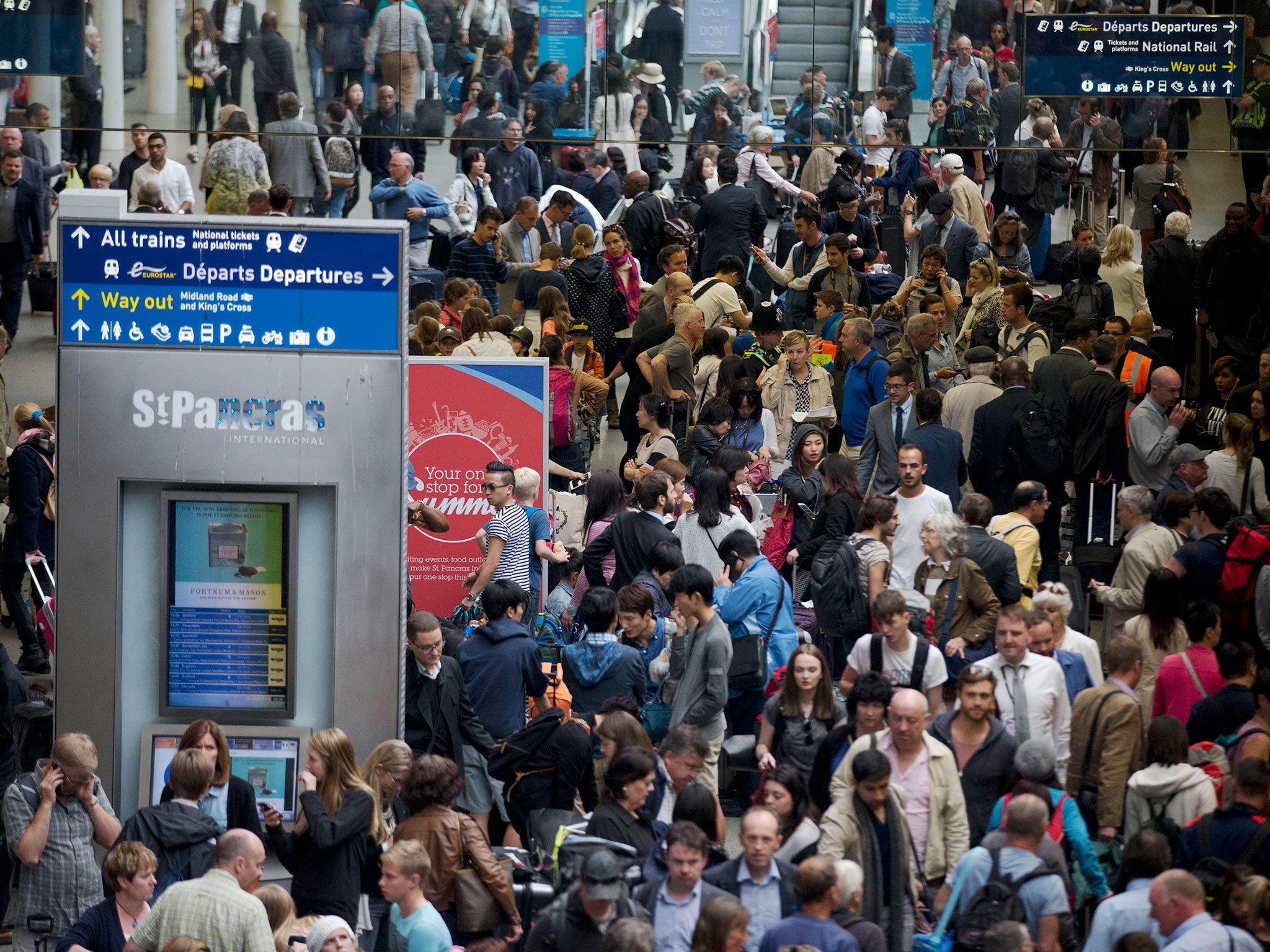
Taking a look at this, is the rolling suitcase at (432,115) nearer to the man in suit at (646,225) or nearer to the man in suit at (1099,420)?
the man in suit at (646,225)

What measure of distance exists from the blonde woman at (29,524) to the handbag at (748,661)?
5.06 m

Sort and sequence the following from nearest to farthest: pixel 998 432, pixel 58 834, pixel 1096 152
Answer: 1. pixel 58 834
2. pixel 998 432
3. pixel 1096 152

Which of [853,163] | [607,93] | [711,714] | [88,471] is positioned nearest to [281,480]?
[88,471]

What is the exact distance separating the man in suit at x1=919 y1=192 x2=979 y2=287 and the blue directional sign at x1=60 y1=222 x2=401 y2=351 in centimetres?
1022

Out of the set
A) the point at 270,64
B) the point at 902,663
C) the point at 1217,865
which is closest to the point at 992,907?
the point at 1217,865

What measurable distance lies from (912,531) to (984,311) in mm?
4418

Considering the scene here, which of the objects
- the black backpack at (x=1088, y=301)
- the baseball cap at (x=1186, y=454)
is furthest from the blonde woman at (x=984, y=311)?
the baseball cap at (x=1186, y=454)

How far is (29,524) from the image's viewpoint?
1271 cm

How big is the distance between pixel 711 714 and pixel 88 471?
3.24m

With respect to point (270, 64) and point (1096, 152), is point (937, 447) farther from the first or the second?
point (270, 64)

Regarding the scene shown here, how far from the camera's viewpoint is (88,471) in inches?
343

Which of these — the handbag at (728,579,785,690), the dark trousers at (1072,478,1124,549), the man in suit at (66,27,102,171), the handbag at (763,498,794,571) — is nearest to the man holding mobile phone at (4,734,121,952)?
the handbag at (728,579,785,690)

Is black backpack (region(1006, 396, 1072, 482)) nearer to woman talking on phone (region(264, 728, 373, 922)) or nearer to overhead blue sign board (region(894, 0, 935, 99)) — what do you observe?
overhead blue sign board (region(894, 0, 935, 99))

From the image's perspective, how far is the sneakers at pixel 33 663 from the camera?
12.7m
